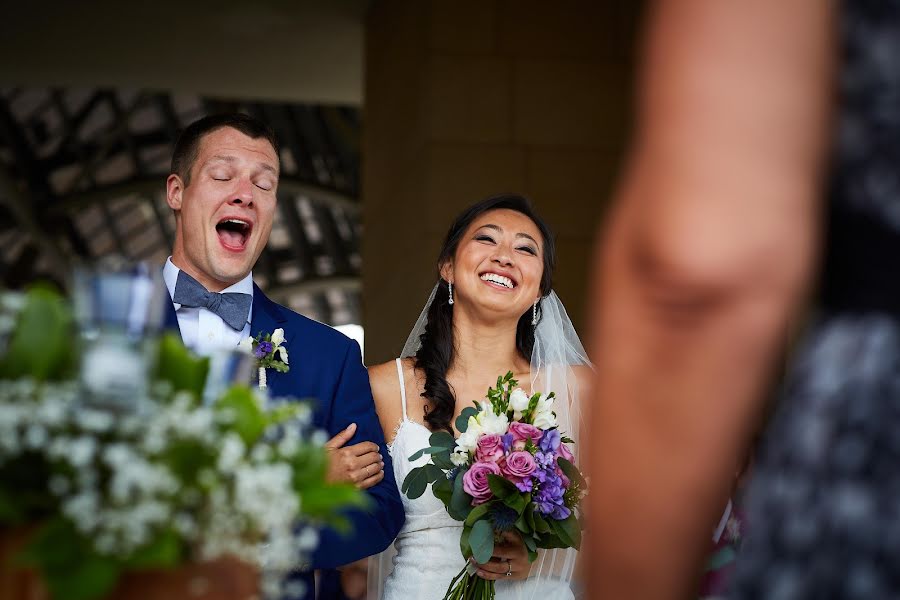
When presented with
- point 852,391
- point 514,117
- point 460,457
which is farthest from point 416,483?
point 514,117

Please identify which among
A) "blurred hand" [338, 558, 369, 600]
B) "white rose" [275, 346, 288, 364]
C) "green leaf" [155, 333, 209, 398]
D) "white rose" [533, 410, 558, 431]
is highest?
"green leaf" [155, 333, 209, 398]

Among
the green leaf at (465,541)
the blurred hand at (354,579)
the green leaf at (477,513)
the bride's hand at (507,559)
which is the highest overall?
the green leaf at (477,513)

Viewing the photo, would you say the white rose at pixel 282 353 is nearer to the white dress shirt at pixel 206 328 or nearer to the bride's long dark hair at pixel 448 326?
the white dress shirt at pixel 206 328

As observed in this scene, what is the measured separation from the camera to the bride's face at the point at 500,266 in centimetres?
421

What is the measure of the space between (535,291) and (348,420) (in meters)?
1.07

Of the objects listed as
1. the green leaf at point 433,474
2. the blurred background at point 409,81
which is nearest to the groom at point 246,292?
the green leaf at point 433,474

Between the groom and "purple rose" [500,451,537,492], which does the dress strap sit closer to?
the groom

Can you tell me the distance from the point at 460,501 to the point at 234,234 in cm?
99

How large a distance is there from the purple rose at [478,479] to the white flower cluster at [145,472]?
81.0 inches

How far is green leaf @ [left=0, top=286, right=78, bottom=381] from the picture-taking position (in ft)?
4.17

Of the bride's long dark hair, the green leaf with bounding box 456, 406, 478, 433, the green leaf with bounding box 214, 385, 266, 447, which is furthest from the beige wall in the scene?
the green leaf with bounding box 214, 385, 266, 447

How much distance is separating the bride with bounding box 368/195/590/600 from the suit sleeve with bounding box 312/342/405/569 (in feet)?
1.85

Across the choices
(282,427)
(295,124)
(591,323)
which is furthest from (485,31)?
(295,124)

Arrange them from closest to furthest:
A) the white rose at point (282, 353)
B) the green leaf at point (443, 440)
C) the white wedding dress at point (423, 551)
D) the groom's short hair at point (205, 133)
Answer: the white rose at point (282, 353) < the green leaf at point (443, 440) < the groom's short hair at point (205, 133) < the white wedding dress at point (423, 551)
